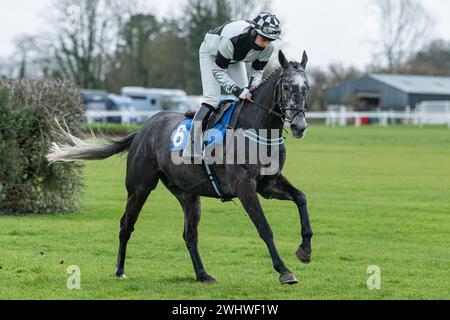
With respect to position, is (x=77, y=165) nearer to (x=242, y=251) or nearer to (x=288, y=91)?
(x=242, y=251)

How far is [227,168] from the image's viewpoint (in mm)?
9484

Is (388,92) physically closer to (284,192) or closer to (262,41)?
(262,41)

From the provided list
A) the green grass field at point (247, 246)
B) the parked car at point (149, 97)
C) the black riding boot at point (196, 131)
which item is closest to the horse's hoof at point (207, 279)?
the green grass field at point (247, 246)

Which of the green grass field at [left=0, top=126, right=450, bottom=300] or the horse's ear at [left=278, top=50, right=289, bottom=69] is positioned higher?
the horse's ear at [left=278, top=50, right=289, bottom=69]

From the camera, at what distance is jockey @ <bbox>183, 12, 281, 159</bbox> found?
31.0 ft

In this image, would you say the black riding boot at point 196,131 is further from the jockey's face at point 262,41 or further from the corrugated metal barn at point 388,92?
the corrugated metal barn at point 388,92

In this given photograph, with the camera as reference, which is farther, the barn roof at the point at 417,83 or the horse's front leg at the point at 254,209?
the barn roof at the point at 417,83

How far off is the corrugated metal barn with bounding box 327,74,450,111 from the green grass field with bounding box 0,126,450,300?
5567 centimetres

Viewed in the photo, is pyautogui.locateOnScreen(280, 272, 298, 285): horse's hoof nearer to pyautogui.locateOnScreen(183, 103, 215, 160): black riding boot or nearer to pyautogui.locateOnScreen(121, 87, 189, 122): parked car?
pyautogui.locateOnScreen(183, 103, 215, 160): black riding boot

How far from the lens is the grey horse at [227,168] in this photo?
356 inches

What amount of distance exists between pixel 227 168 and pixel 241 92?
86 cm

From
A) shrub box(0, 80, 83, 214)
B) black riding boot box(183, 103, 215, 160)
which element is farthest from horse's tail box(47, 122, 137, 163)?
shrub box(0, 80, 83, 214)

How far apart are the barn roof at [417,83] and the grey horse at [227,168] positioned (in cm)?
6983

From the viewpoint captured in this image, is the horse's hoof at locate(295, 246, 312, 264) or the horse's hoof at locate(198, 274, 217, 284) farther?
the horse's hoof at locate(198, 274, 217, 284)
